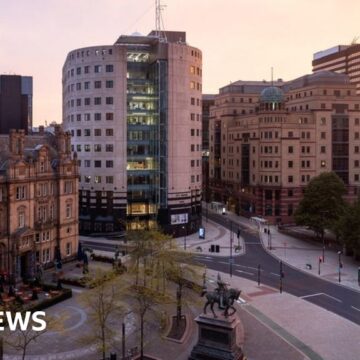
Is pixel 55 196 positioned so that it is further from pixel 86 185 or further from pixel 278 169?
pixel 278 169

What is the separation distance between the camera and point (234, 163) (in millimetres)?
155125

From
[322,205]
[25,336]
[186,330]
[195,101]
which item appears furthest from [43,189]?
[322,205]

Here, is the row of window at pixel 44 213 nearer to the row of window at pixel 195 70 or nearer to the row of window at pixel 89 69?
the row of window at pixel 89 69

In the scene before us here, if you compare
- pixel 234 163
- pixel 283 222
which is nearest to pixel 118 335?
pixel 283 222

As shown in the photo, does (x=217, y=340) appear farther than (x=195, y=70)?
No

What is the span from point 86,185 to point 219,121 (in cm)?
6692

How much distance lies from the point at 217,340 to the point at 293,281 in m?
34.8

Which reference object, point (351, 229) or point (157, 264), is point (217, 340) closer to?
point (157, 264)

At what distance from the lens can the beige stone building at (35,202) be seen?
73.3 meters

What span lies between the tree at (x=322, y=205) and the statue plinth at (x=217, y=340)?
62.1 metres

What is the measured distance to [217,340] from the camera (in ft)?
145

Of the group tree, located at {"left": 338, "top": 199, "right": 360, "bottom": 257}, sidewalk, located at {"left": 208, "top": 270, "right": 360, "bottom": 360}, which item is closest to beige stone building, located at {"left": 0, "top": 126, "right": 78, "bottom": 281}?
sidewalk, located at {"left": 208, "top": 270, "right": 360, "bottom": 360}

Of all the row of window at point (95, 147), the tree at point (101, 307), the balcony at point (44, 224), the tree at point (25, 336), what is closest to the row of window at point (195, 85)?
the row of window at point (95, 147)

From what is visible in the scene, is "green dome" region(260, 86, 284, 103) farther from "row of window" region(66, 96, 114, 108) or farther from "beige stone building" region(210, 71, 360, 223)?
"row of window" region(66, 96, 114, 108)
